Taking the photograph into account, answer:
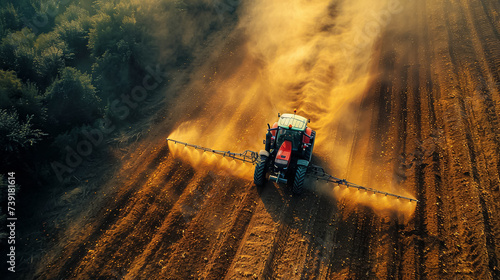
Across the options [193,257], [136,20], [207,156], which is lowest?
[193,257]

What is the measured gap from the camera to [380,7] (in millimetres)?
23141

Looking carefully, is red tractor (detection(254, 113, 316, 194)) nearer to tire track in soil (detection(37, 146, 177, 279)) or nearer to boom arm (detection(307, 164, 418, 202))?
boom arm (detection(307, 164, 418, 202))

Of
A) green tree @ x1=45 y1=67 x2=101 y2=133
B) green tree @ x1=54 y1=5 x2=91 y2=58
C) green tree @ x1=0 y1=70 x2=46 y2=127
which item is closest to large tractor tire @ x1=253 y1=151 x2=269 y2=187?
green tree @ x1=45 y1=67 x2=101 y2=133

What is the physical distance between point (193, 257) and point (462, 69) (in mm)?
18959

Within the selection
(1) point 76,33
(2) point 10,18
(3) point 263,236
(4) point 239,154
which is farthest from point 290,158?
(2) point 10,18

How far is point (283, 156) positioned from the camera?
1133cm

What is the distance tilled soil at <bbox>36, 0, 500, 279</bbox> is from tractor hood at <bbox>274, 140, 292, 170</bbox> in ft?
5.48

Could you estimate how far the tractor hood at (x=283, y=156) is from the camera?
437 inches

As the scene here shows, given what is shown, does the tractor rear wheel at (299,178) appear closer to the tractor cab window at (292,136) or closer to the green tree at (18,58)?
the tractor cab window at (292,136)

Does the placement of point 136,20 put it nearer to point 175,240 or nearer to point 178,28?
point 178,28

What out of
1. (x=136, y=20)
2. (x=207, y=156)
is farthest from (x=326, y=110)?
(x=136, y=20)

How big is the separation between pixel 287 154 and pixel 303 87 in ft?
22.8

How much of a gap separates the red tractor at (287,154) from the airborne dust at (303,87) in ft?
3.95

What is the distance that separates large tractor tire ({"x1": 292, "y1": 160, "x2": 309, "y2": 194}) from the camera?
11.3m
